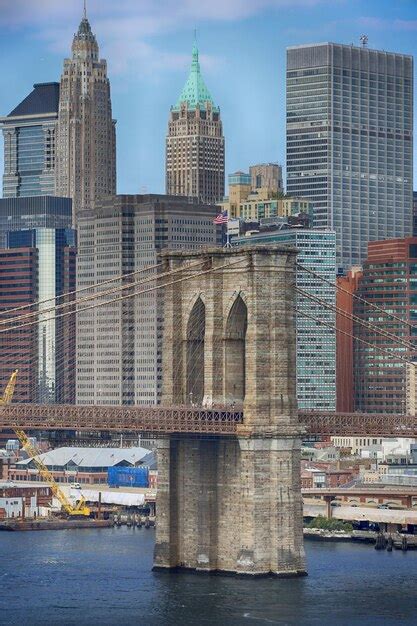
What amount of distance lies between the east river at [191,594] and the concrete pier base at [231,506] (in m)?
1.07

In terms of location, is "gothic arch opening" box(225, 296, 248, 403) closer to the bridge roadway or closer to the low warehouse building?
the bridge roadway

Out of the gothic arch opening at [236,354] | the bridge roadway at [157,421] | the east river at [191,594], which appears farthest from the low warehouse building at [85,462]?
the bridge roadway at [157,421]

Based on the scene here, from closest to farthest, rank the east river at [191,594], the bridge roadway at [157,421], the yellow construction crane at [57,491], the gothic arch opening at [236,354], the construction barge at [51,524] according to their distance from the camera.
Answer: the east river at [191,594]
the bridge roadway at [157,421]
the gothic arch opening at [236,354]
the construction barge at [51,524]
the yellow construction crane at [57,491]

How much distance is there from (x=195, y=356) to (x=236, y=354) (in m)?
2.95

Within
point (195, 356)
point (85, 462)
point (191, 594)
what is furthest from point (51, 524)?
point (191, 594)

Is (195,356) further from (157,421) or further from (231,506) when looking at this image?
(231,506)

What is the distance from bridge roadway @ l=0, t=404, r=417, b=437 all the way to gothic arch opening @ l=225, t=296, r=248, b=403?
180 centimetres

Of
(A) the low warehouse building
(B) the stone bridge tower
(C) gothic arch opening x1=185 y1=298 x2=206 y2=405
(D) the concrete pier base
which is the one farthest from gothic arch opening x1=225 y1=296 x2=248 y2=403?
(A) the low warehouse building

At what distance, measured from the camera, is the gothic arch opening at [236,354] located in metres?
117

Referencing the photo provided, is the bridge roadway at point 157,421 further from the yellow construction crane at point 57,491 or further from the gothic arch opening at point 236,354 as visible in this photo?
the yellow construction crane at point 57,491

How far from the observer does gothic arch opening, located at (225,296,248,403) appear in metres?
117

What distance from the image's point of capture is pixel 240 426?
4483 inches

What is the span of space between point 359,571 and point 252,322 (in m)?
14.7

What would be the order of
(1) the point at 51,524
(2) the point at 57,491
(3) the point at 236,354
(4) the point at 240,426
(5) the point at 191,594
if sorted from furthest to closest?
(2) the point at 57,491, (1) the point at 51,524, (3) the point at 236,354, (4) the point at 240,426, (5) the point at 191,594
